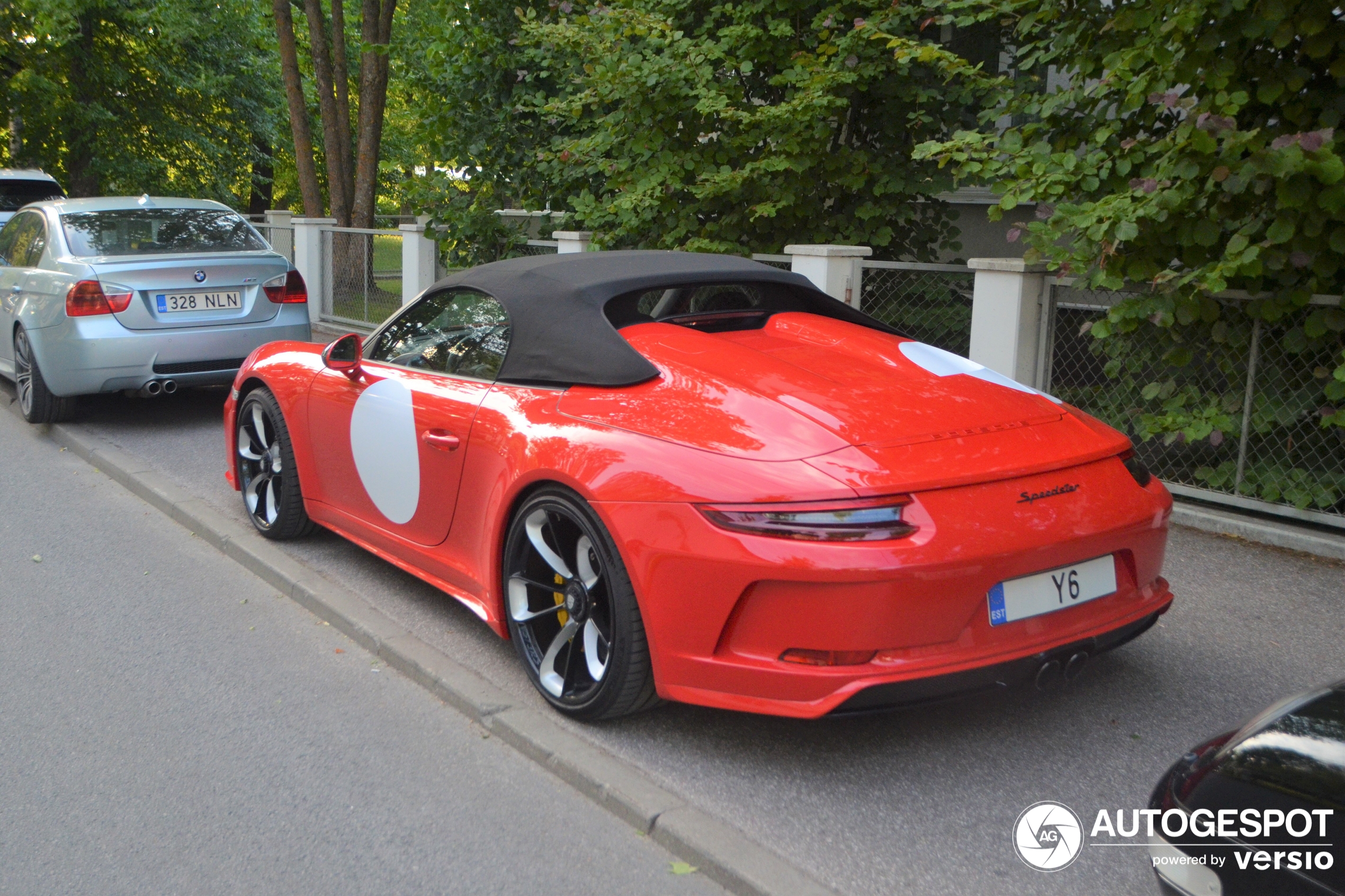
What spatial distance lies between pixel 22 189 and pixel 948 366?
1806cm

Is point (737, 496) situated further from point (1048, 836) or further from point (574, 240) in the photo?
point (574, 240)

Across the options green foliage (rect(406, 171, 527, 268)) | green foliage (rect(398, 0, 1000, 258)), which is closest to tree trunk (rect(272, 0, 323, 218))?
green foliage (rect(406, 171, 527, 268))

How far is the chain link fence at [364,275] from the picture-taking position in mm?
14094

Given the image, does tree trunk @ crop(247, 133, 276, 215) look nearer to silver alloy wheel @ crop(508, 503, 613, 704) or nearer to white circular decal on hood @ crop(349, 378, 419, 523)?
white circular decal on hood @ crop(349, 378, 419, 523)

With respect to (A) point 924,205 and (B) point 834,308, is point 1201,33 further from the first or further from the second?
(A) point 924,205

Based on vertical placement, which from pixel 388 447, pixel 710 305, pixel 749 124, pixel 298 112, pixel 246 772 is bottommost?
pixel 246 772

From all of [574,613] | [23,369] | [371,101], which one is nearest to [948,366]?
[574,613]

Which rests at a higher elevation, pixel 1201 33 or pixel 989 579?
pixel 1201 33

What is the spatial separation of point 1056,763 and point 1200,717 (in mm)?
655

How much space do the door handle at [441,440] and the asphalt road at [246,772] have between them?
83cm

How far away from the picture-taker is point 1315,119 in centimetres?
599

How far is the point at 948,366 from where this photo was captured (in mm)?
4176

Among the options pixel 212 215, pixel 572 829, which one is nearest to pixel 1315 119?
pixel 572 829

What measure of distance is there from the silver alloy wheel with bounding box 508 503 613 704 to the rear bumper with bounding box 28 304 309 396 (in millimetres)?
5405
